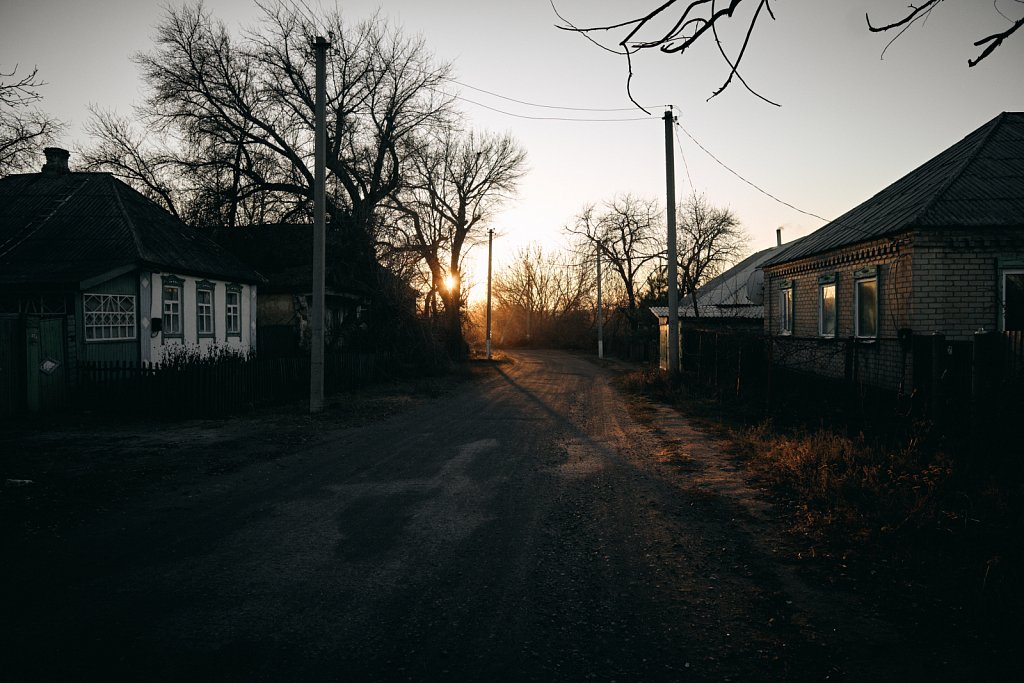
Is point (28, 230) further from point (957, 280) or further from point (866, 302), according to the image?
point (957, 280)

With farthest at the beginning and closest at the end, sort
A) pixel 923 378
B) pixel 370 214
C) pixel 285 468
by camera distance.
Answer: pixel 370 214 → pixel 923 378 → pixel 285 468

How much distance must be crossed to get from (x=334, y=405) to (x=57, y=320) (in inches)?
240

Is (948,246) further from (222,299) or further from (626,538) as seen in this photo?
(222,299)

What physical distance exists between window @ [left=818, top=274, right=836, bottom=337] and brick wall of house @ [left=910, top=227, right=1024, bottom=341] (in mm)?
3663

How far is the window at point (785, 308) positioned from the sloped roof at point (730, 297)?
8.83m

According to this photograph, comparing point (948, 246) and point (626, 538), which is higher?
point (948, 246)

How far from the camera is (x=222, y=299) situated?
2094cm

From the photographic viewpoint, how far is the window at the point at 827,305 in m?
15.8

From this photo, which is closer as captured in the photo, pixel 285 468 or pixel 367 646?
pixel 367 646

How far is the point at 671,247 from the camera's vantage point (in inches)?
703

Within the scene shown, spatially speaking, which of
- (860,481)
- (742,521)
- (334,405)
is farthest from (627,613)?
(334,405)

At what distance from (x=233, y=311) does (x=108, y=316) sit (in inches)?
276

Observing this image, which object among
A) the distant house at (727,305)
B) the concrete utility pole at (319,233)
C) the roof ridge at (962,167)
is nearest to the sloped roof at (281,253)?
the concrete utility pole at (319,233)

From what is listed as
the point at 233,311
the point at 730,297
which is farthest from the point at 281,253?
the point at 730,297
